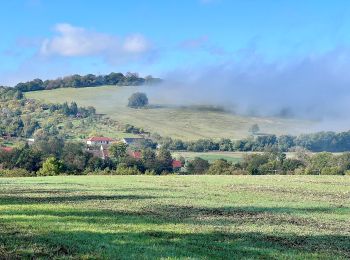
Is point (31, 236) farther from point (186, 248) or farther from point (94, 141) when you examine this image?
point (94, 141)

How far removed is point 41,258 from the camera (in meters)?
15.6

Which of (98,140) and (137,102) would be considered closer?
(98,140)

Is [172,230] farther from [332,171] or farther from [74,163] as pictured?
[74,163]

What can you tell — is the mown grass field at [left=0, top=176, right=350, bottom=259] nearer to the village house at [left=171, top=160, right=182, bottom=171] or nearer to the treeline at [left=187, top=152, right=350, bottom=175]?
the treeline at [left=187, top=152, right=350, bottom=175]

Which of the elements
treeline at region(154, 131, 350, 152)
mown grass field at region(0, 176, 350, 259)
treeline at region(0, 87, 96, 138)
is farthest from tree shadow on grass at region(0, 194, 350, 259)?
treeline at region(0, 87, 96, 138)

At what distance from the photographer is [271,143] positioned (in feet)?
529

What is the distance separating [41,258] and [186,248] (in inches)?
182

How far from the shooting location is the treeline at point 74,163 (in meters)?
101

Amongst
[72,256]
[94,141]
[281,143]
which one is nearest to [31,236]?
[72,256]

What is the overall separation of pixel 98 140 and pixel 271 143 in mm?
47916

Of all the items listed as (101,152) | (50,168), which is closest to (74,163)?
(50,168)

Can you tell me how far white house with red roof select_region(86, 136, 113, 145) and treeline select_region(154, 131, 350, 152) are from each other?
14011 millimetres

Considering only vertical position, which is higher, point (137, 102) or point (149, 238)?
point (137, 102)

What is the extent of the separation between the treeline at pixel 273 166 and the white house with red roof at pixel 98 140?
3802 cm
